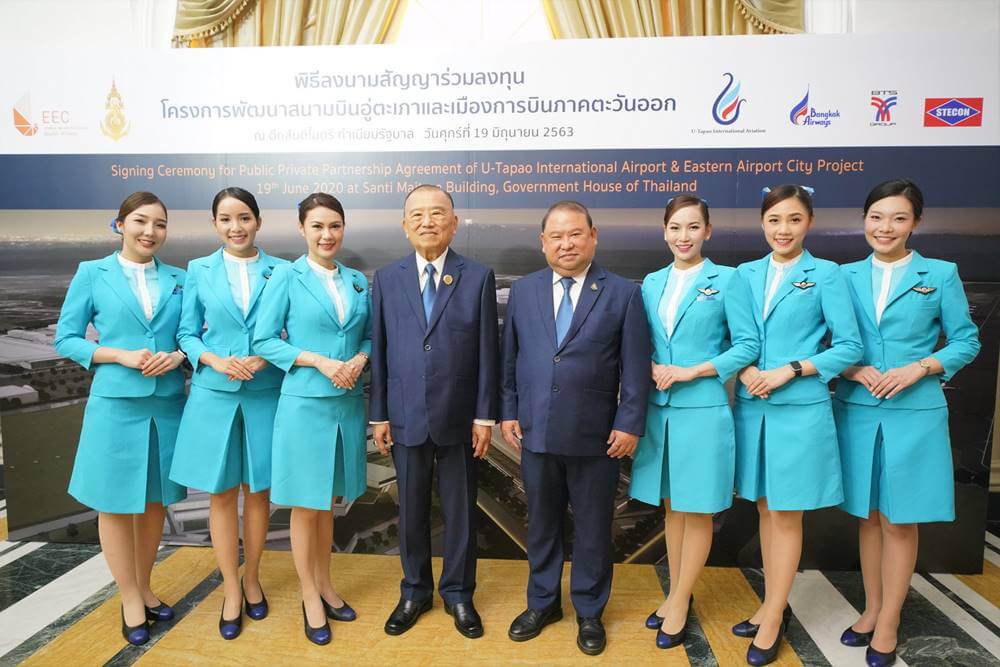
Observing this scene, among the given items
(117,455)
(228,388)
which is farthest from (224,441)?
(117,455)

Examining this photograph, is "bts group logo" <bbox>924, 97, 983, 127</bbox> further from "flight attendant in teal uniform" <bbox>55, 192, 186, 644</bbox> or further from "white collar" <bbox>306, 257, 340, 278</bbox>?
"flight attendant in teal uniform" <bbox>55, 192, 186, 644</bbox>

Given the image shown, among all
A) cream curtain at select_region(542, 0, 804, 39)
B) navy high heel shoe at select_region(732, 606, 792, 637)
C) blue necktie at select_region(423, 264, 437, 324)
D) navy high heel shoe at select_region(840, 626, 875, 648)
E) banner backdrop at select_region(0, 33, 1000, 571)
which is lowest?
navy high heel shoe at select_region(840, 626, 875, 648)

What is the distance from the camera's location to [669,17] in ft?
12.6

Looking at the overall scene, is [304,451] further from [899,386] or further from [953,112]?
[953,112]

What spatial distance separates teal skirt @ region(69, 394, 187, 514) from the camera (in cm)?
249

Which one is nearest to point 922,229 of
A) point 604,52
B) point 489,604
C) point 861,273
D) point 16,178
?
point 861,273

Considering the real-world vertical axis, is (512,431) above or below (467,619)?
above

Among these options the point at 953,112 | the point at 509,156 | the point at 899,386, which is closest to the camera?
the point at 899,386

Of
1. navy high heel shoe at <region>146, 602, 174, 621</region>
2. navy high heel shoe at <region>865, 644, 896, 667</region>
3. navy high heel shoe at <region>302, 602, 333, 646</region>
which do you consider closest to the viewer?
navy high heel shoe at <region>865, 644, 896, 667</region>

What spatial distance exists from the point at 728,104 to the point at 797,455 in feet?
6.00

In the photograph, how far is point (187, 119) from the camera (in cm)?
323

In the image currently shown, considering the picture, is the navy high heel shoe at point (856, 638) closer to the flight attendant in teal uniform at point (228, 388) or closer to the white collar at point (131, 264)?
the flight attendant in teal uniform at point (228, 388)

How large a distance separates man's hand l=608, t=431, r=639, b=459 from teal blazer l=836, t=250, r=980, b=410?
975mm


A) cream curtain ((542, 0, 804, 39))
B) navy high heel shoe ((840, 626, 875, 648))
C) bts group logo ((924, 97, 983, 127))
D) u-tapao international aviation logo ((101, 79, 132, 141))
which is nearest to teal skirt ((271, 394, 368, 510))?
u-tapao international aviation logo ((101, 79, 132, 141))
